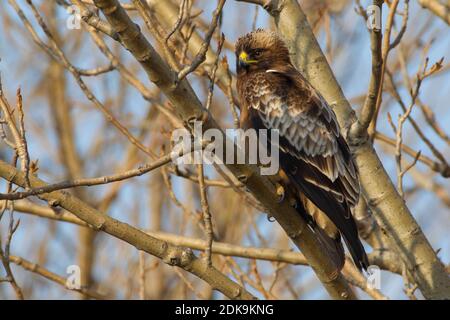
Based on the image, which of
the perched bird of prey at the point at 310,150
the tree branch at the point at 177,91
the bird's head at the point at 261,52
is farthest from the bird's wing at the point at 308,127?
the tree branch at the point at 177,91

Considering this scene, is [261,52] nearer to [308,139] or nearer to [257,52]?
[257,52]

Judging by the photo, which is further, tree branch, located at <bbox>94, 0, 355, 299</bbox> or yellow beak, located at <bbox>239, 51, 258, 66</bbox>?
yellow beak, located at <bbox>239, 51, 258, 66</bbox>

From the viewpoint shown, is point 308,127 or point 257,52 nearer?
point 308,127

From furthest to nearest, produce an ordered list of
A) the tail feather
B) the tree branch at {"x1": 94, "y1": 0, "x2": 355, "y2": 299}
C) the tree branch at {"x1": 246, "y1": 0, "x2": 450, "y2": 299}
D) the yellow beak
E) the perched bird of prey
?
1. the yellow beak
2. the tree branch at {"x1": 246, "y1": 0, "x2": 450, "y2": 299}
3. the perched bird of prey
4. the tail feather
5. the tree branch at {"x1": 94, "y1": 0, "x2": 355, "y2": 299}

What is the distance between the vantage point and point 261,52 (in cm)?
612

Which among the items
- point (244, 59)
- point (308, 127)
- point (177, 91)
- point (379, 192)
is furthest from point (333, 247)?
point (177, 91)

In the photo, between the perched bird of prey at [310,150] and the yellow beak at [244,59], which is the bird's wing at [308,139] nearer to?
the perched bird of prey at [310,150]

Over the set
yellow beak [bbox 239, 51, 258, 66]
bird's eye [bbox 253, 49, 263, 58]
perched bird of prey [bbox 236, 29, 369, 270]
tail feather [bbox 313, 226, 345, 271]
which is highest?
bird's eye [bbox 253, 49, 263, 58]

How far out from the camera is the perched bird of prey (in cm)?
498

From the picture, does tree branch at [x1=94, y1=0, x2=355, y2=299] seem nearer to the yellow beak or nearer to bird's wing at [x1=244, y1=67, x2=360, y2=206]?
bird's wing at [x1=244, y1=67, x2=360, y2=206]

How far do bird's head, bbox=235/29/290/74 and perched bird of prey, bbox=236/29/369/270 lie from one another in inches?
4.7

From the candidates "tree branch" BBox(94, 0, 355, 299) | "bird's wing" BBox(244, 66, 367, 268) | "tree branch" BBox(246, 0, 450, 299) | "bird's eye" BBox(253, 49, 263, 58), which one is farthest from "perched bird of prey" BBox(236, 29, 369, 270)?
"tree branch" BBox(94, 0, 355, 299)

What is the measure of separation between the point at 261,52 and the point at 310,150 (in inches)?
44.7
